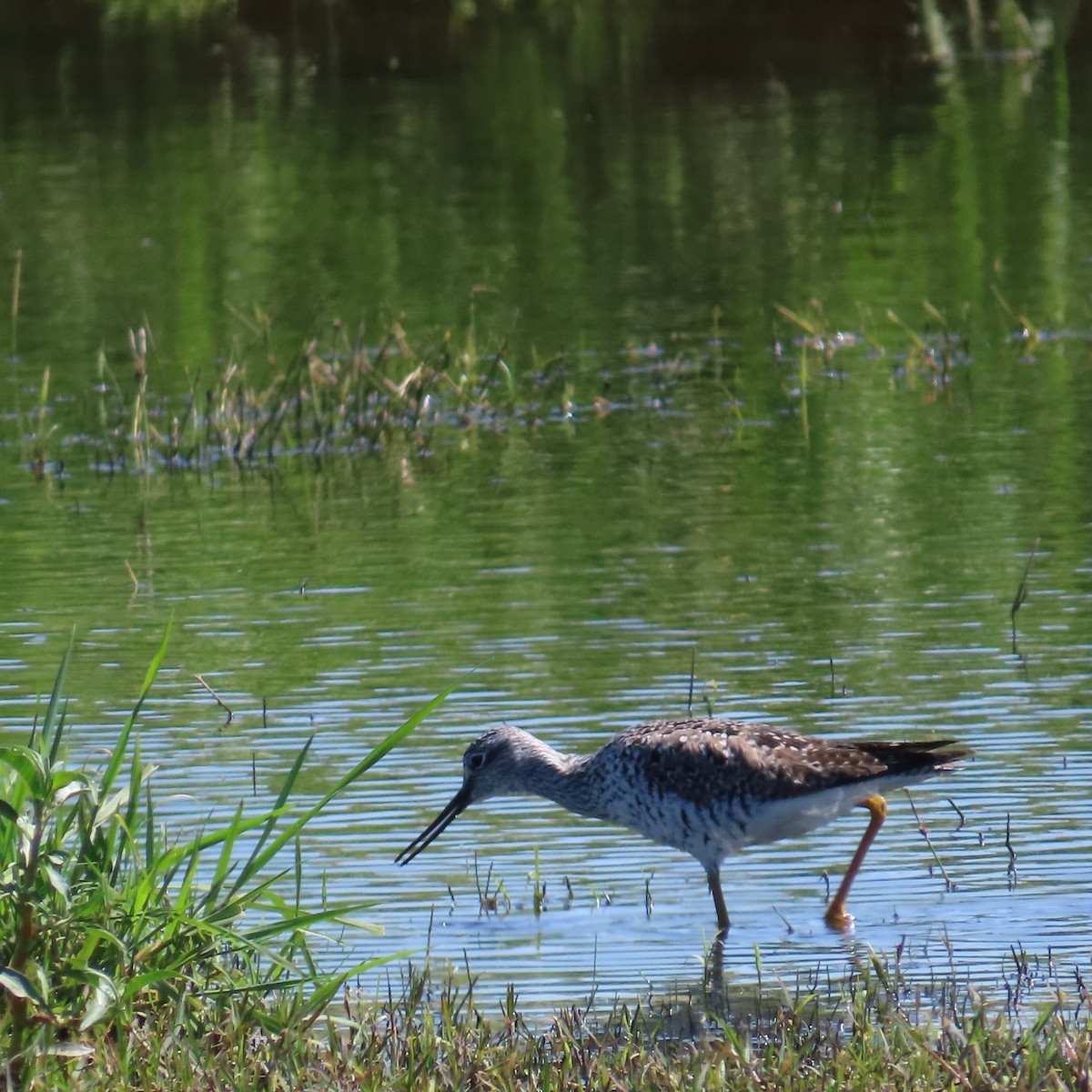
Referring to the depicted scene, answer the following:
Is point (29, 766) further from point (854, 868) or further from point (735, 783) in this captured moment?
point (854, 868)

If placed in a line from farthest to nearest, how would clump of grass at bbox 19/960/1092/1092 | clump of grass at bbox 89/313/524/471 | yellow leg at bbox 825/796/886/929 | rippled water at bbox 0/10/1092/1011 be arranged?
clump of grass at bbox 89/313/524/471, rippled water at bbox 0/10/1092/1011, yellow leg at bbox 825/796/886/929, clump of grass at bbox 19/960/1092/1092

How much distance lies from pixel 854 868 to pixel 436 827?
1386 millimetres

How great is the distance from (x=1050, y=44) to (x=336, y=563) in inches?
1019

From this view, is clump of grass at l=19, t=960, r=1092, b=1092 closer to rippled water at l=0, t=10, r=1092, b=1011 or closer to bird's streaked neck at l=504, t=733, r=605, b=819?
rippled water at l=0, t=10, r=1092, b=1011

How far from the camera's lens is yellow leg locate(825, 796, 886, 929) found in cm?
700

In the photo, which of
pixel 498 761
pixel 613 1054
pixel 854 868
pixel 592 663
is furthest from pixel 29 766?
pixel 592 663

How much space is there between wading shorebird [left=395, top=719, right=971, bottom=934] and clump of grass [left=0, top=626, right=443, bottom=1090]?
173 cm

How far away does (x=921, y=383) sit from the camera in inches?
599

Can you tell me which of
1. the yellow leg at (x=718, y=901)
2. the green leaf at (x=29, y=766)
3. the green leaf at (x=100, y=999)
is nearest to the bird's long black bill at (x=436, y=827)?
the yellow leg at (x=718, y=901)

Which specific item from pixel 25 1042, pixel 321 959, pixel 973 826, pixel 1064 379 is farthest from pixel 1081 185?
pixel 25 1042

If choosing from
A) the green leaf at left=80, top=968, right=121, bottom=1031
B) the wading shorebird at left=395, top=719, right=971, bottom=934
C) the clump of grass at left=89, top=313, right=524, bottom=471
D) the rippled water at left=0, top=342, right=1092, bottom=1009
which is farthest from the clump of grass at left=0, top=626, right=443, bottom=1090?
the clump of grass at left=89, top=313, right=524, bottom=471

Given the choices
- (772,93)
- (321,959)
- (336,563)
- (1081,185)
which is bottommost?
(321,959)

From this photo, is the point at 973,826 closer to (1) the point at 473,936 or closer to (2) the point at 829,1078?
(1) the point at 473,936

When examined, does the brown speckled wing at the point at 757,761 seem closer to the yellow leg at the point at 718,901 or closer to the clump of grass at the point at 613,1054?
the yellow leg at the point at 718,901
